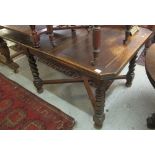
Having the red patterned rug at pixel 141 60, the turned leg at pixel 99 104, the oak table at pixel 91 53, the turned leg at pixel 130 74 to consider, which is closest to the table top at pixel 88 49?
the oak table at pixel 91 53

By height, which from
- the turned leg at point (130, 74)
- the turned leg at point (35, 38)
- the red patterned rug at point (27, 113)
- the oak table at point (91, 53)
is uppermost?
the turned leg at point (35, 38)

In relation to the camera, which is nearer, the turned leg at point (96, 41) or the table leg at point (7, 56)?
the turned leg at point (96, 41)

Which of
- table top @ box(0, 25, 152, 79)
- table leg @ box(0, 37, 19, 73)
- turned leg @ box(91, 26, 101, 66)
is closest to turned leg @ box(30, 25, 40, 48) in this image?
table top @ box(0, 25, 152, 79)

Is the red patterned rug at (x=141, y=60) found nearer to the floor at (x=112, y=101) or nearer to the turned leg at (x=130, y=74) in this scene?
the floor at (x=112, y=101)

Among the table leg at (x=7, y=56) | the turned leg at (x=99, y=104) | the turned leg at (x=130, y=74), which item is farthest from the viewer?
the table leg at (x=7, y=56)

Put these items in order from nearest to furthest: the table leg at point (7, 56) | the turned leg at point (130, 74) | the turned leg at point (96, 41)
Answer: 1. the turned leg at point (96, 41)
2. the turned leg at point (130, 74)
3. the table leg at point (7, 56)

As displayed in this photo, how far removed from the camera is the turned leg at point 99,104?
116cm

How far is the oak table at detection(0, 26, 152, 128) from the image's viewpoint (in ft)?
3.53

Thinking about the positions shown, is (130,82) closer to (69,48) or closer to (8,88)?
(69,48)

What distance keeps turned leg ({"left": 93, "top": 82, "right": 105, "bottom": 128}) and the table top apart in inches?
4.8

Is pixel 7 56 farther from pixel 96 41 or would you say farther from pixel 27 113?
pixel 96 41

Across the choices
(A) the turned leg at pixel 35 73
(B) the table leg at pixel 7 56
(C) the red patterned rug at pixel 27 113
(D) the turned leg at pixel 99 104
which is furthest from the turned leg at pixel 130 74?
(B) the table leg at pixel 7 56

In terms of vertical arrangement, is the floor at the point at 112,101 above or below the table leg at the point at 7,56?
below

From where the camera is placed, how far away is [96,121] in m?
1.40
